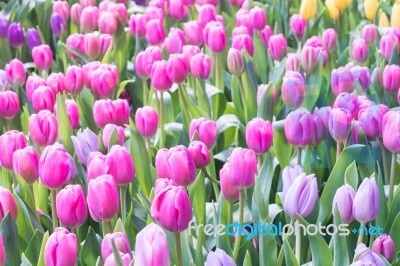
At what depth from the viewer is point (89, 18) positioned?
9.19 feet

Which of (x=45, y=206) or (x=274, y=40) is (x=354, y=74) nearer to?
(x=274, y=40)

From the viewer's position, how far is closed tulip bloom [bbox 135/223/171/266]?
3.72 ft

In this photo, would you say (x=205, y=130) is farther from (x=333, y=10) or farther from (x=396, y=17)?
(x=333, y=10)

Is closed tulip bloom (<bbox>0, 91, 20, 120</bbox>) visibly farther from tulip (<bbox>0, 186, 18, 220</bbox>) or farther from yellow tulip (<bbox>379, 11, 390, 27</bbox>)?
yellow tulip (<bbox>379, 11, 390, 27</bbox>)

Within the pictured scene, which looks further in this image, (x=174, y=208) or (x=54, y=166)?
(x=54, y=166)

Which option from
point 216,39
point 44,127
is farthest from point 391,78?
point 44,127

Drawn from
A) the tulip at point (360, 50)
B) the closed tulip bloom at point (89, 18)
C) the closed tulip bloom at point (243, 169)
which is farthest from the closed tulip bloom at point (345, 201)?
the closed tulip bloom at point (89, 18)

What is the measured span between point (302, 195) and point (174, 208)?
0.94 feet

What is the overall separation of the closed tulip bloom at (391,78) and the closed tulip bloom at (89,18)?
1.10m

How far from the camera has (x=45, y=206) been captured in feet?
5.83

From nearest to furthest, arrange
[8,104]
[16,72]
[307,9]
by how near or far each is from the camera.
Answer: [8,104]
[16,72]
[307,9]

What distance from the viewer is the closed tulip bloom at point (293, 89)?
198 cm

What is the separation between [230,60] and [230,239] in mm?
735

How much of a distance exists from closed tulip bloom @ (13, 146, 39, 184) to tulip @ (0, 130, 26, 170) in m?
0.06
